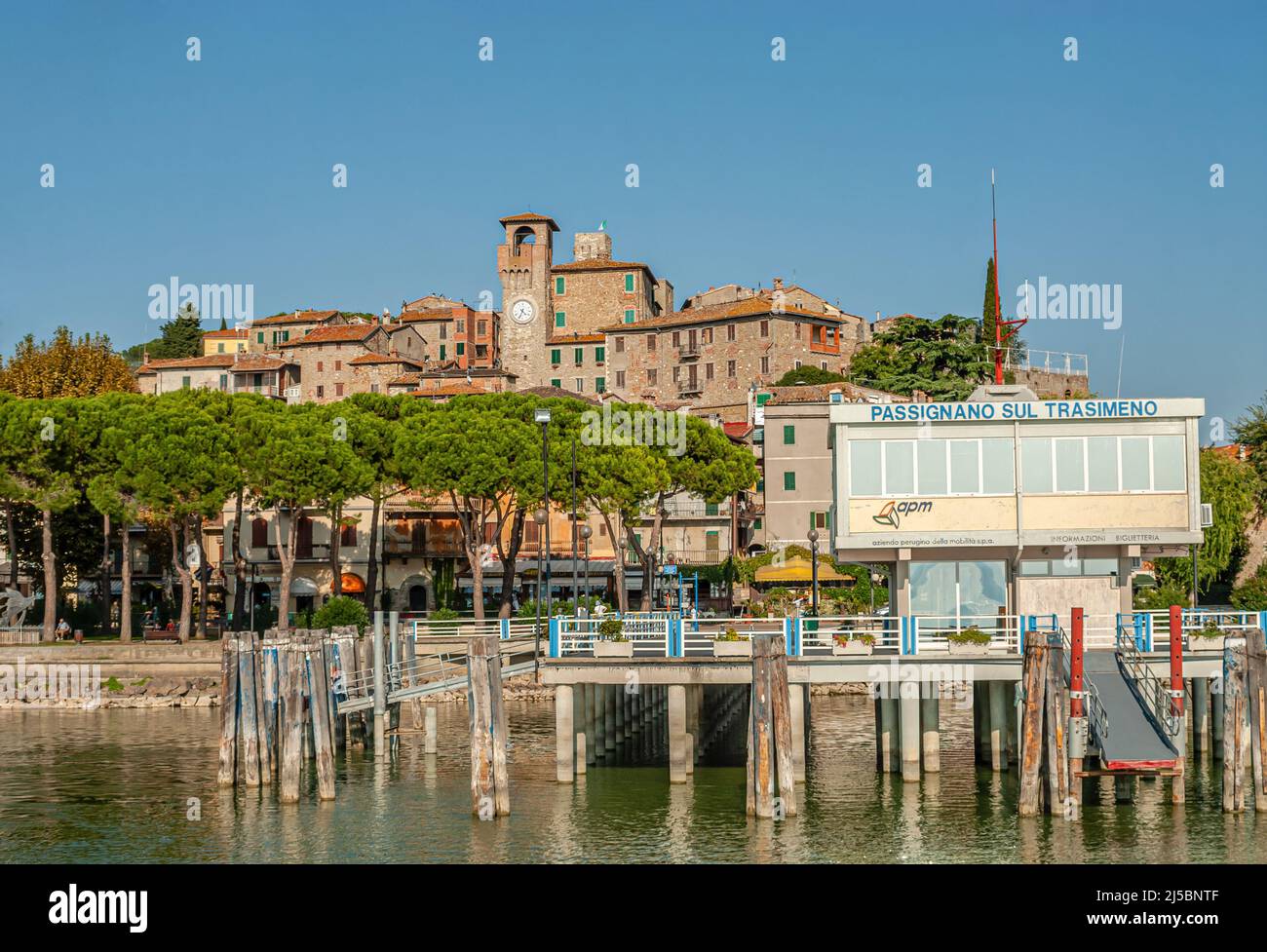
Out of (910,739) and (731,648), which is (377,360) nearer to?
(731,648)

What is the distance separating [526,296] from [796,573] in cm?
7936

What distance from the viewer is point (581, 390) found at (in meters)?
141

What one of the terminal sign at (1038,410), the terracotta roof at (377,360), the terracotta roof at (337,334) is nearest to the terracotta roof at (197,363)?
the terracotta roof at (337,334)

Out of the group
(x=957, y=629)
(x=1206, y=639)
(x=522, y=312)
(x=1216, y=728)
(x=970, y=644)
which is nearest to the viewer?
(x=970, y=644)

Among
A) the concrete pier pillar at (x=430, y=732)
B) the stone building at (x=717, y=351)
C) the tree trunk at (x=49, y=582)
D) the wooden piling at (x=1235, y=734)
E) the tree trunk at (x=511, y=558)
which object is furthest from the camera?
the stone building at (x=717, y=351)

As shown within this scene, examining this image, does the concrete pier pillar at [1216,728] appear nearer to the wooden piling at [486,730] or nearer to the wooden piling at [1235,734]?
the wooden piling at [1235,734]

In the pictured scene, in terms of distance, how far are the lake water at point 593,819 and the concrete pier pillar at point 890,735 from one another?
19.0 inches

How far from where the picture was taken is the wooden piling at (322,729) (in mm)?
35844

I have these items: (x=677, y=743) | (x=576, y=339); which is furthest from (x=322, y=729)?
(x=576, y=339)

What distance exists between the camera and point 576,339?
464 feet

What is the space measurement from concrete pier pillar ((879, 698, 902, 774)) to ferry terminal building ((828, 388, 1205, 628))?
94.8 inches

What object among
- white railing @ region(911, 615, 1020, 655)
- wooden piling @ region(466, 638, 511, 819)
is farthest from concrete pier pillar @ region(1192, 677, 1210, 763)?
wooden piling @ region(466, 638, 511, 819)

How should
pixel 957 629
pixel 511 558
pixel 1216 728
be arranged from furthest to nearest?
pixel 511 558 < pixel 1216 728 < pixel 957 629
